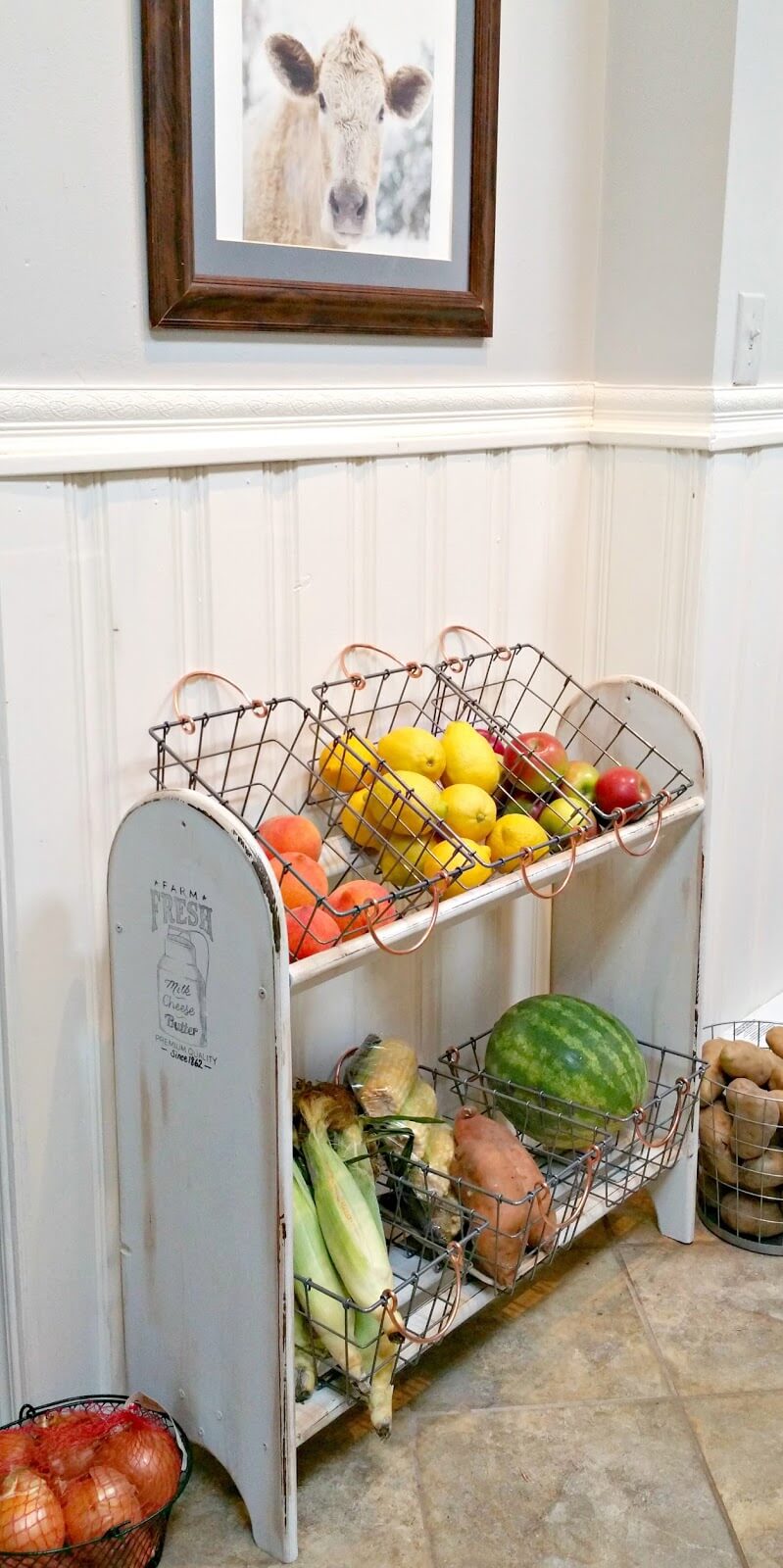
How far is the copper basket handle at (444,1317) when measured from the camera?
1.56 meters

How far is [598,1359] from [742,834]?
972 mm

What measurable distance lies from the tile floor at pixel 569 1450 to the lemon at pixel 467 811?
708 millimetres

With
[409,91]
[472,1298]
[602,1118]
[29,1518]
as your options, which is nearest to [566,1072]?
[602,1118]

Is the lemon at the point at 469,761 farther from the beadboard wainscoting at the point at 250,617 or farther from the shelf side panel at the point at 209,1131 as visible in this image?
the shelf side panel at the point at 209,1131

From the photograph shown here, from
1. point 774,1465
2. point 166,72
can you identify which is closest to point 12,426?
point 166,72

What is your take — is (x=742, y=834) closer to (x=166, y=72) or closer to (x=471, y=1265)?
(x=471, y=1265)

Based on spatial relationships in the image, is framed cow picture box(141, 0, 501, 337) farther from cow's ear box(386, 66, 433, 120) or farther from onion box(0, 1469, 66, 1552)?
onion box(0, 1469, 66, 1552)

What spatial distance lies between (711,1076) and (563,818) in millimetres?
643

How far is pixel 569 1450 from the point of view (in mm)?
1709

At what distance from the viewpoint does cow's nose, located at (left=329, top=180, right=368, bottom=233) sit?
175cm

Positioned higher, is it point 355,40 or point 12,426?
point 355,40

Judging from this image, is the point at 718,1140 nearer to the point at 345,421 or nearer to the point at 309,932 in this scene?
the point at 309,932

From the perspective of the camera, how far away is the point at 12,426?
146 cm

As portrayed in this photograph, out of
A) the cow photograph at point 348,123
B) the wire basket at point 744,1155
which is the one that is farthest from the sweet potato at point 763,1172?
the cow photograph at point 348,123
